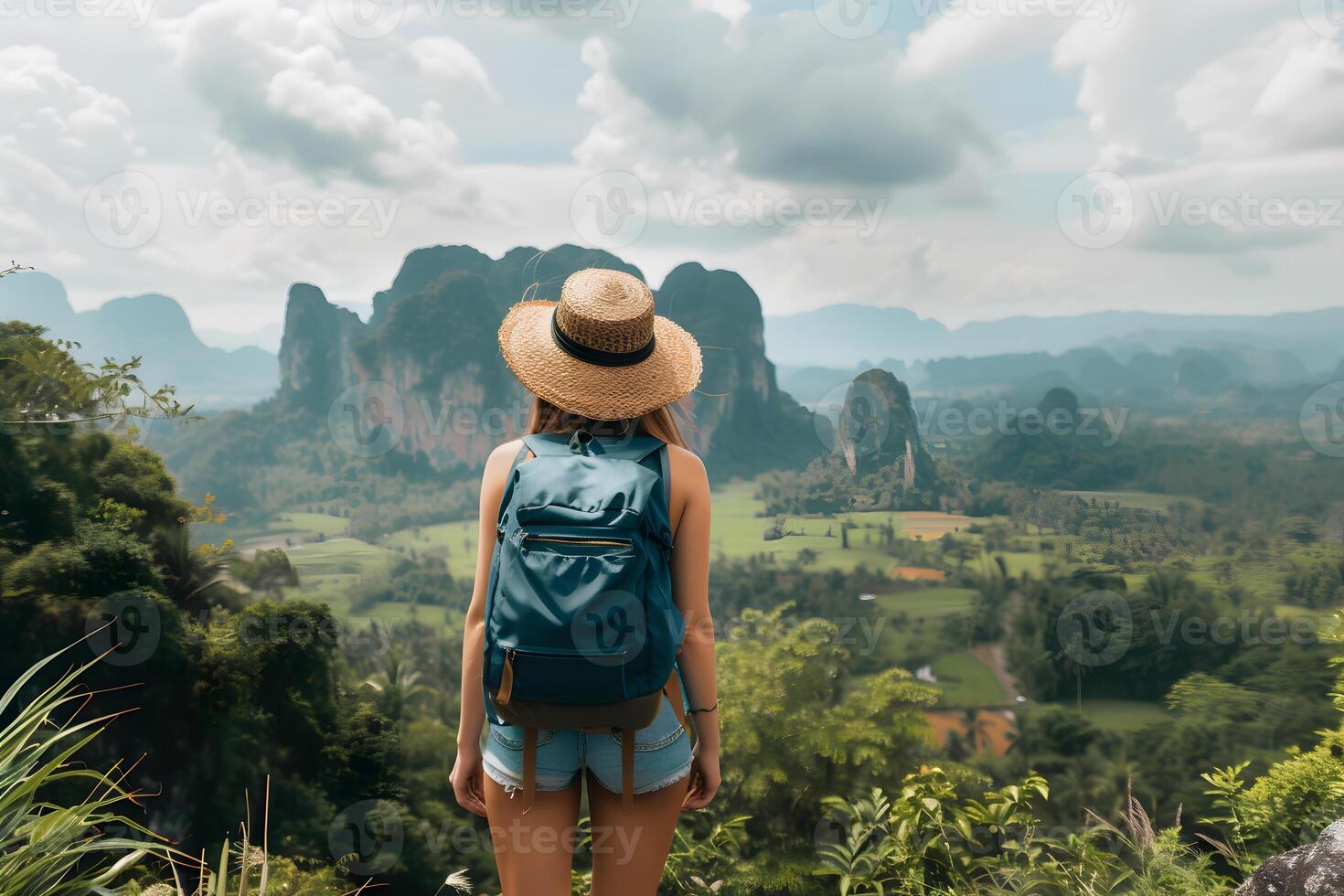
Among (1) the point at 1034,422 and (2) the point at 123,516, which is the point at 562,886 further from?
(1) the point at 1034,422

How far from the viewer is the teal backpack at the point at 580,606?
120 centimetres

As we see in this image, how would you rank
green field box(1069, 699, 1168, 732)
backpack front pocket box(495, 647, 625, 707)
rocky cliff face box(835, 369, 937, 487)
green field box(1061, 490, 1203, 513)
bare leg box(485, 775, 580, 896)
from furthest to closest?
rocky cliff face box(835, 369, 937, 487) → green field box(1061, 490, 1203, 513) → green field box(1069, 699, 1168, 732) → bare leg box(485, 775, 580, 896) → backpack front pocket box(495, 647, 625, 707)

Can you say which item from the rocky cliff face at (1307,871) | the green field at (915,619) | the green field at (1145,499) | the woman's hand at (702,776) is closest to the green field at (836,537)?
the green field at (915,619)

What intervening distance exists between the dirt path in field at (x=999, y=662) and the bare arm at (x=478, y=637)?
35.9m

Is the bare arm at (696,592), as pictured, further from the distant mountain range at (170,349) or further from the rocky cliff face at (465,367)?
the distant mountain range at (170,349)

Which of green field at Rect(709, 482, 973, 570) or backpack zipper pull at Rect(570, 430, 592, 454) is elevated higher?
backpack zipper pull at Rect(570, 430, 592, 454)

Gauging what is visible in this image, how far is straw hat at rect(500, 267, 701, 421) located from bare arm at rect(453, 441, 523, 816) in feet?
0.47

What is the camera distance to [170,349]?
100m

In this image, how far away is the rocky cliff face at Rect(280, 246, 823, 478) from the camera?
70.2 metres

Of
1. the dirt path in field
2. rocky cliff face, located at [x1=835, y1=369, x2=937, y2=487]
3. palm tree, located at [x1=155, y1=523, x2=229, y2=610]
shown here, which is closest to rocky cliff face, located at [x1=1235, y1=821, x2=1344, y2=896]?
palm tree, located at [x1=155, y1=523, x2=229, y2=610]

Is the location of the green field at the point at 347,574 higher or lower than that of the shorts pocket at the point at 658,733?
lower

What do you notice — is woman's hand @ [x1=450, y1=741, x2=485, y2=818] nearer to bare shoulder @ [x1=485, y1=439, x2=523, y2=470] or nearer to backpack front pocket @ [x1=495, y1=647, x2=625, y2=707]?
backpack front pocket @ [x1=495, y1=647, x2=625, y2=707]

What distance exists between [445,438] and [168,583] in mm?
66547

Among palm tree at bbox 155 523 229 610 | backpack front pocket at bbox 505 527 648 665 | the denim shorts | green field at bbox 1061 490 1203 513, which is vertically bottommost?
green field at bbox 1061 490 1203 513
